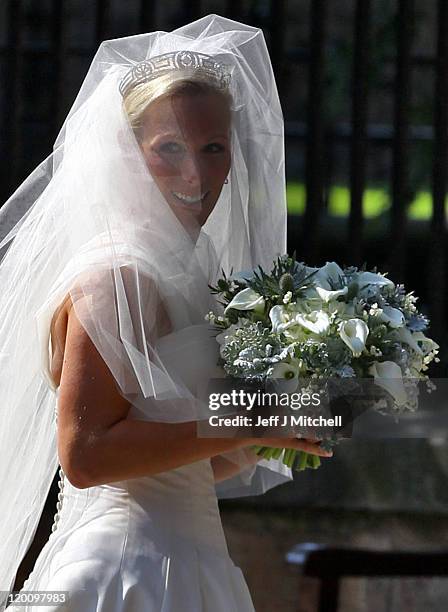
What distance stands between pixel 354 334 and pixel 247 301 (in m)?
0.20

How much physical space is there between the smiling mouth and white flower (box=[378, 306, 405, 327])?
401mm

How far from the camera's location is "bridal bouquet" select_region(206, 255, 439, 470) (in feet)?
6.24

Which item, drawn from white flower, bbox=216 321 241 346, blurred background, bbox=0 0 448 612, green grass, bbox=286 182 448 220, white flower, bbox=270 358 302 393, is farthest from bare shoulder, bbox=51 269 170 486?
green grass, bbox=286 182 448 220

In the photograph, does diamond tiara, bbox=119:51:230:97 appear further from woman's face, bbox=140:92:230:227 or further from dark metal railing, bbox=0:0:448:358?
dark metal railing, bbox=0:0:448:358

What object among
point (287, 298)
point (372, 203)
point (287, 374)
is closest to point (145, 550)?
point (287, 374)

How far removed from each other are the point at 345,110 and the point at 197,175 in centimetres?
333

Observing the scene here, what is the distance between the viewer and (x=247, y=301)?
198 centimetres

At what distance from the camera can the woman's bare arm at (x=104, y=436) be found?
1886mm

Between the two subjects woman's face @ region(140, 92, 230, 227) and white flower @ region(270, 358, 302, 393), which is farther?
woman's face @ region(140, 92, 230, 227)

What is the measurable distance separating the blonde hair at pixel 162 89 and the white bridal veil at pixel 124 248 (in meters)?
0.01

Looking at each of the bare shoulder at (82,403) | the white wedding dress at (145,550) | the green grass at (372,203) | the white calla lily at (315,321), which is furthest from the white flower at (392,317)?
the green grass at (372,203)

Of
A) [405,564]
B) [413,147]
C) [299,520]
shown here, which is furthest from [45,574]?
[413,147]

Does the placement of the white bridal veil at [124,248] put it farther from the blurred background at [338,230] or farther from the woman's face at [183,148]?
the blurred background at [338,230]

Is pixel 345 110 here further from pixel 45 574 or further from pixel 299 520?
pixel 45 574
